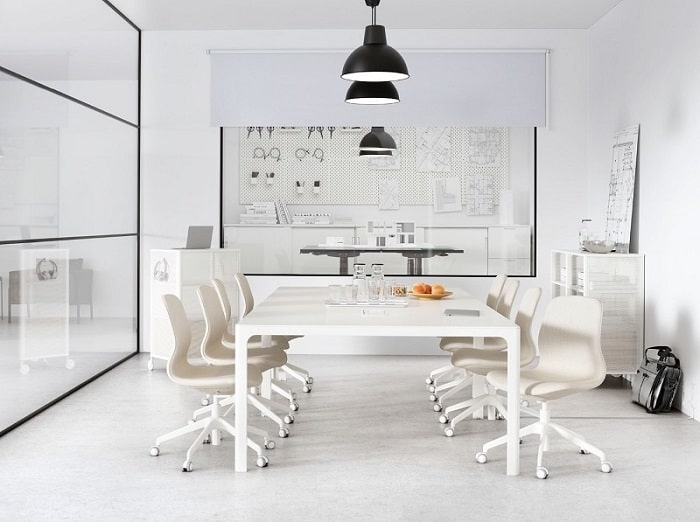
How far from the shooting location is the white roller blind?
8.48 m

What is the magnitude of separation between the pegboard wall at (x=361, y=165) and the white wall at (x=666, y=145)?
152 centimetres

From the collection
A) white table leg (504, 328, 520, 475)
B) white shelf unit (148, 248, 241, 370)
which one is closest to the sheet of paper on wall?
white shelf unit (148, 248, 241, 370)

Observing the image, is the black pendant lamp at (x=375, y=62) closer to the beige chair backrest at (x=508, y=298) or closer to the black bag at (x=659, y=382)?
the beige chair backrest at (x=508, y=298)

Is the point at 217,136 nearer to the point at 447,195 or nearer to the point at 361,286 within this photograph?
the point at 447,195

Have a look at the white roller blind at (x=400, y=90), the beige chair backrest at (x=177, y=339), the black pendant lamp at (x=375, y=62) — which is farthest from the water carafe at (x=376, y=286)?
the white roller blind at (x=400, y=90)

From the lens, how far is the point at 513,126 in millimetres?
8523

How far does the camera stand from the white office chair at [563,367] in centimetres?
450

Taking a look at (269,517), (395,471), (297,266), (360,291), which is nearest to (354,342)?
(297,266)

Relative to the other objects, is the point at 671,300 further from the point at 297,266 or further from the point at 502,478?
the point at 297,266

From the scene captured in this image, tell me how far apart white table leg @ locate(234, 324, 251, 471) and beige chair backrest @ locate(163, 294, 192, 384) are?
0.36m

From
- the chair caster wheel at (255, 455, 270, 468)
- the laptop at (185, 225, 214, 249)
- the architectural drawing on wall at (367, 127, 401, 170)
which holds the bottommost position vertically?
the chair caster wheel at (255, 455, 270, 468)

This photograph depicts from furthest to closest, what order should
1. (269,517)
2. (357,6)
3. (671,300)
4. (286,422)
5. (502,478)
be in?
(357,6), (671,300), (286,422), (502,478), (269,517)

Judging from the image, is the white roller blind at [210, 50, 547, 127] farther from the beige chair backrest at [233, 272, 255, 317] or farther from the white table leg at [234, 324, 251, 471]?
the white table leg at [234, 324, 251, 471]

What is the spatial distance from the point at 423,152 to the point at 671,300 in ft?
10.8
